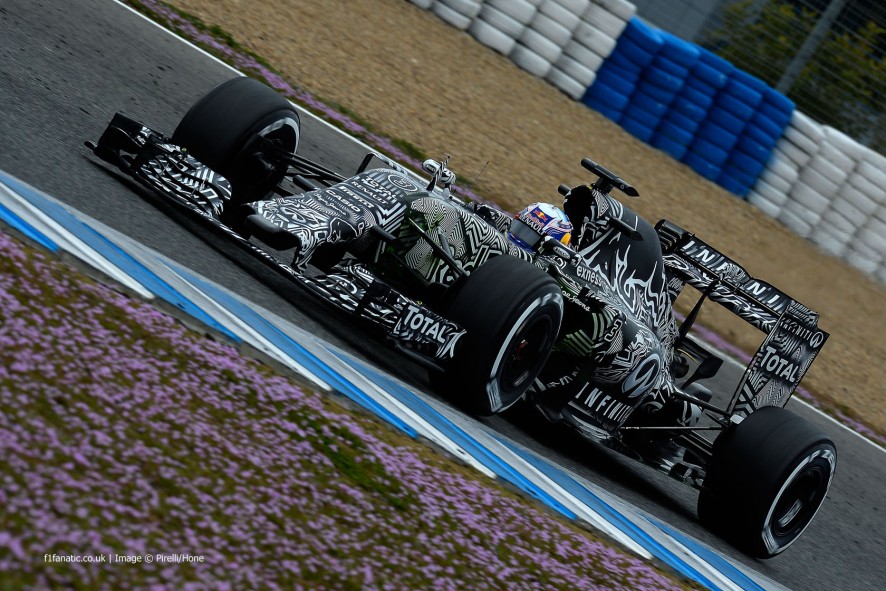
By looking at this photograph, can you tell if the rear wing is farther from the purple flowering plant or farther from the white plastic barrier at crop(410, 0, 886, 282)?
the white plastic barrier at crop(410, 0, 886, 282)

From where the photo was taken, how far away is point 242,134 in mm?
6426

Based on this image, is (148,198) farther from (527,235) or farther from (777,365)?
(777,365)

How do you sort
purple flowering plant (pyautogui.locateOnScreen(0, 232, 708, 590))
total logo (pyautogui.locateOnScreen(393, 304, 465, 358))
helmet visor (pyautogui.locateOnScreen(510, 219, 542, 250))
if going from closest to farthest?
purple flowering plant (pyautogui.locateOnScreen(0, 232, 708, 590)), total logo (pyautogui.locateOnScreen(393, 304, 465, 358)), helmet visor (pyautogui.locateOnScreen(510, 219, 542, 250))

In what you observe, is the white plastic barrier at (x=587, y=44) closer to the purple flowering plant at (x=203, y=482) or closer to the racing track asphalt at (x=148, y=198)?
the racing track asphalt at (x=148, y=198)

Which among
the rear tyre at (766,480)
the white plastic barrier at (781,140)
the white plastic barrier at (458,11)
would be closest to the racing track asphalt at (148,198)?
the rear tyre at (766,480)

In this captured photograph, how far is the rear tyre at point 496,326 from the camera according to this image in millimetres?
5637

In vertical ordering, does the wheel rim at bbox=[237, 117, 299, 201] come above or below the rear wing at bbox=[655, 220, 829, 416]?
below

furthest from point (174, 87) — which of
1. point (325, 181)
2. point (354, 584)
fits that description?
point (354, 584)

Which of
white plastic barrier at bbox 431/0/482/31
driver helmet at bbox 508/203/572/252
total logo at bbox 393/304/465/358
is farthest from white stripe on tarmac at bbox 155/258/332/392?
white plastic barrier at bbox 431/0/482/31

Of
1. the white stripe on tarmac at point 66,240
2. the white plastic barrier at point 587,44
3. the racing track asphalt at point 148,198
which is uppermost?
the white plastic barrier at point 587,44

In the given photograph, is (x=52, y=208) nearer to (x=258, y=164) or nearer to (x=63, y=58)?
(x=258, y=164)

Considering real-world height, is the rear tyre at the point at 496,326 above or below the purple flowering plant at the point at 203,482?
above

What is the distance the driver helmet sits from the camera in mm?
6543

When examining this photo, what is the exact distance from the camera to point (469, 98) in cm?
1450
